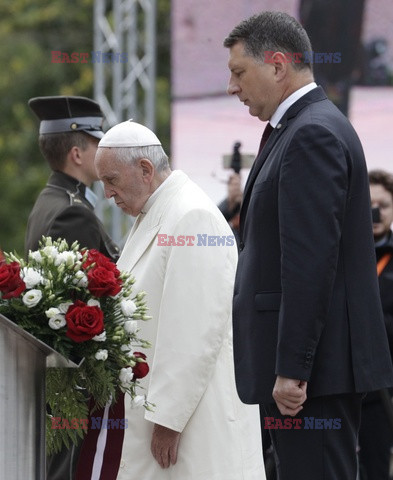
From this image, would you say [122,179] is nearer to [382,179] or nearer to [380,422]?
[380,422]

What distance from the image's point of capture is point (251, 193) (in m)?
3.51

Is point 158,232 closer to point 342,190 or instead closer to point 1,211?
point 342,190

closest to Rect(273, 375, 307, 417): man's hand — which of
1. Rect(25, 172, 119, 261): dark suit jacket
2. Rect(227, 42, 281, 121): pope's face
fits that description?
Rect(227, 42, 281, 121): pope's face

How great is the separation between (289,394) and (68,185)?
2.14 meters

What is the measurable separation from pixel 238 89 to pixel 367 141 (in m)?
4.57

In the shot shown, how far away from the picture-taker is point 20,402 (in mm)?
3080

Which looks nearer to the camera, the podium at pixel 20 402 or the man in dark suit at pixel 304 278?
the podium at pixel 20 402

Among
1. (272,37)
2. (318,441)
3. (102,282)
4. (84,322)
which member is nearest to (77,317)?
(84,322)

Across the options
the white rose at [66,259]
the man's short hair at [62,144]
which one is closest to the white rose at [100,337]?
the white rose at [66,259]

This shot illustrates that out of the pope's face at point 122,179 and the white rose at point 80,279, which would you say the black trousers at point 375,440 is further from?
the white rose at point 80,279

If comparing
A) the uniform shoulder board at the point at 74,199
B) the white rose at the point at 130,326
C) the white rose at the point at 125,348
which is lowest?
the uniform shoulder board at the point at 74,199

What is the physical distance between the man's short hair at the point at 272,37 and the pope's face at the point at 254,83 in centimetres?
2

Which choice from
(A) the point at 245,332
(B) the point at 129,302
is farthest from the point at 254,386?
(B) the point at 129,302

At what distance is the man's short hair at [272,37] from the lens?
3.50m
